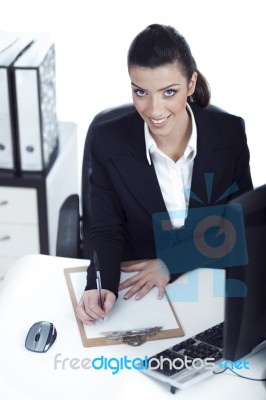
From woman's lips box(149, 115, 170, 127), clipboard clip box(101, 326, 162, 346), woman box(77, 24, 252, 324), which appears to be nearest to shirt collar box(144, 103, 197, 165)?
woman box(77, 24, 252, 324)

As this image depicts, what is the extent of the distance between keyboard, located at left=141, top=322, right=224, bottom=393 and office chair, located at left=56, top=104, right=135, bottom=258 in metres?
0.60

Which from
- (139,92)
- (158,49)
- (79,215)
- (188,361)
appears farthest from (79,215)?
(188,361)

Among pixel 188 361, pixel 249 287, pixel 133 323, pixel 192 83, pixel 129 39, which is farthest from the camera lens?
pixel 129 39

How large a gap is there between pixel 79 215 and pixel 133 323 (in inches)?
22.1

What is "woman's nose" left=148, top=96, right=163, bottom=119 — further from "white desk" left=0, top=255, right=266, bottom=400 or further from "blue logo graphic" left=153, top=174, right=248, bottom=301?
"white desk" left=0, top=255, right=266, bottom=400

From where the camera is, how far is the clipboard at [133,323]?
1491 millimetres

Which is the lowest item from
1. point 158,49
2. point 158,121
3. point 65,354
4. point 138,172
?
point 65,354

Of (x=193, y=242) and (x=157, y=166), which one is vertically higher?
(x=157, y=166)

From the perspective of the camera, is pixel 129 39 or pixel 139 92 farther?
pixel 129 39

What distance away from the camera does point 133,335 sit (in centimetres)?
149

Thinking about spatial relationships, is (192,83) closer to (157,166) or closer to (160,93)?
(160,93)

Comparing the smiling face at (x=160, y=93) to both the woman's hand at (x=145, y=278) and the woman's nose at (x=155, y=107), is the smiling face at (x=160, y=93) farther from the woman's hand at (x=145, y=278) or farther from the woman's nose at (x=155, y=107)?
the woman's hand at (x=145, y=278)

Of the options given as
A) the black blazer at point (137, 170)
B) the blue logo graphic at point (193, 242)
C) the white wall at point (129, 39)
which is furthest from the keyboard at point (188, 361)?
the white wall at point (129, 39)

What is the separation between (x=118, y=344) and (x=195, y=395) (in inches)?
8.7
